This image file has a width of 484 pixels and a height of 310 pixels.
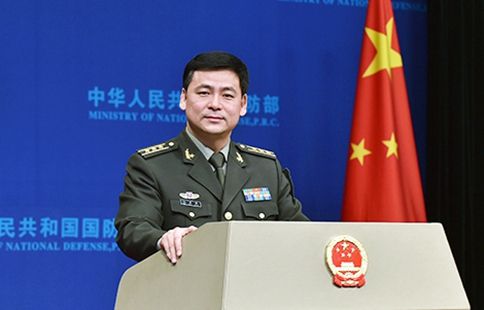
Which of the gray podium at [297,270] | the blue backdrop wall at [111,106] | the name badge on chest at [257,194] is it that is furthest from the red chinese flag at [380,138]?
the gray podium at [297,270]

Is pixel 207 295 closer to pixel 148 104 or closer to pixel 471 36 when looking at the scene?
pixel 148 104

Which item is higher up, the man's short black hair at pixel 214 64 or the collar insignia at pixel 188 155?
the man's short black hair at pixel 214 64

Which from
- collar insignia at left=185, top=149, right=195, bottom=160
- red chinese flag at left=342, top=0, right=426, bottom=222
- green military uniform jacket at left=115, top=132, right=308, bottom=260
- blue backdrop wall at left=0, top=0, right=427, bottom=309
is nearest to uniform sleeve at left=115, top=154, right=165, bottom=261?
green military uniform jacket at left=115, top=132, right=308, bottom=260

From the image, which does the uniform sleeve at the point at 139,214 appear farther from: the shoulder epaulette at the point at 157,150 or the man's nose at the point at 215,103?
the man's nose at the point at 215,103

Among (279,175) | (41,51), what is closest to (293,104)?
(41,51)

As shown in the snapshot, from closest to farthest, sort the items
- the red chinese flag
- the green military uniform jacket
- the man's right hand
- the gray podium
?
the gray podium, the man's right hand, the green military uniform jacket, the red chinese flag

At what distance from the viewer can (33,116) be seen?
3297 millimetres

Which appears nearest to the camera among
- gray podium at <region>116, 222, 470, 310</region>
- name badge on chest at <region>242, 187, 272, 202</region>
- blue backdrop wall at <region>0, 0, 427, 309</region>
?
gray podium at <region>116, 222, 470, 310</region>

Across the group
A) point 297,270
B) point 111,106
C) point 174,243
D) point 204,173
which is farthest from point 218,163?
point 111,106

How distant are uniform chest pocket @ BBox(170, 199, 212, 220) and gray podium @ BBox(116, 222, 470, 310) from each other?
330mm

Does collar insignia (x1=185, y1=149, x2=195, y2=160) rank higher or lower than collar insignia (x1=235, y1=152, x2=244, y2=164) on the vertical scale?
higher

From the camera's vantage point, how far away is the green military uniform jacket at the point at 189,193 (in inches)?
73.2

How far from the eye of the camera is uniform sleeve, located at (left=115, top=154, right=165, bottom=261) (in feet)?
5.51

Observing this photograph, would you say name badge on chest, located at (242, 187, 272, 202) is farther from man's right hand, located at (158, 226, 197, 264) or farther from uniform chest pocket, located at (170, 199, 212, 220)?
man's right hand, located at (158, 226, 197, 264)
